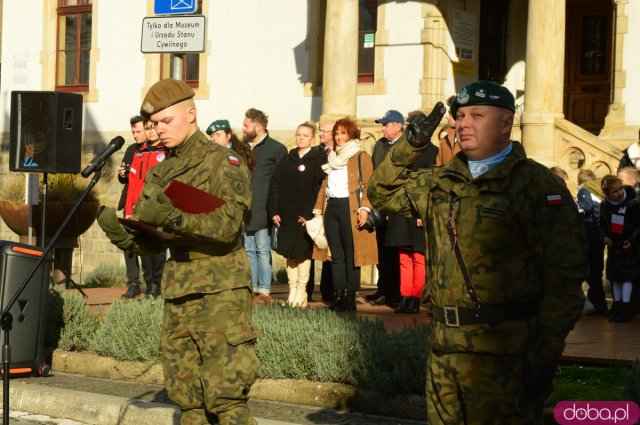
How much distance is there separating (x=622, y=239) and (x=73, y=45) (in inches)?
703

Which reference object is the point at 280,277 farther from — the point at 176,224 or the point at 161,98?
the point at 176,224

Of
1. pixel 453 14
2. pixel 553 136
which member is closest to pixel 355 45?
pixel 453 14

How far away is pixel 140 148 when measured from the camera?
13.7 m

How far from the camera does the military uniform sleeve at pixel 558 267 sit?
5051 millimetres

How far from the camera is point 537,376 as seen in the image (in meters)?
5.06

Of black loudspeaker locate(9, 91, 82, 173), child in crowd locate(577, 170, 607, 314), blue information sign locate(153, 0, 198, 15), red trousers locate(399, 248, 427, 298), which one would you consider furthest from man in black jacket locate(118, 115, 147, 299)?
child in crowd locate(577, 170, 607, 314)

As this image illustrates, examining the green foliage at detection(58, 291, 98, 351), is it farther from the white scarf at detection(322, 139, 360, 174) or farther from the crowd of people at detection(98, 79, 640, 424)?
the crowd of people at detection(98, 79, 640, 424)

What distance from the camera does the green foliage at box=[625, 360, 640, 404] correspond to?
A: 7.46 meters

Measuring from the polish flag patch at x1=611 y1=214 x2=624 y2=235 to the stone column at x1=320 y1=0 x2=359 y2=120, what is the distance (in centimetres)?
943

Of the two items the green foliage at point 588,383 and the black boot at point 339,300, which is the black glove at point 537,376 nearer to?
the green foliage at point 588,383

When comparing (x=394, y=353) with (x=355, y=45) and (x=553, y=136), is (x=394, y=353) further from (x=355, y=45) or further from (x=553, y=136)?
(x=355, y=45)

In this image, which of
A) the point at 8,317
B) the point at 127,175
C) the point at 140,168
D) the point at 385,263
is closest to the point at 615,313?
the point at 385,263

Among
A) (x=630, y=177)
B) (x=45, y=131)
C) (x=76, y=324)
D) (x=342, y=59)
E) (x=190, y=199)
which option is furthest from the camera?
(x=342, y=59)

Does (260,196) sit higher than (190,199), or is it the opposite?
(190,199)
